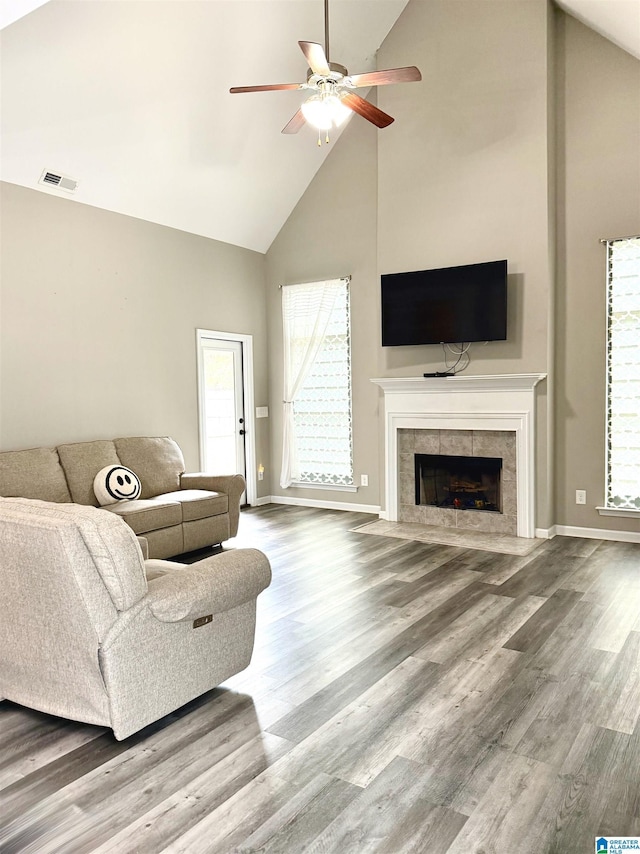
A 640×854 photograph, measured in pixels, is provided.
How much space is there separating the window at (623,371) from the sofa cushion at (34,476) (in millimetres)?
4513

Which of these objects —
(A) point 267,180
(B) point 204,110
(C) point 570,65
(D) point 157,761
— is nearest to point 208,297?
(A) point 267,180

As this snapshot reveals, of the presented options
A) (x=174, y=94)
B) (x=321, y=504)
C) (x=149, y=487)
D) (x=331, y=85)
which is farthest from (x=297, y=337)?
(x=331, y=85)

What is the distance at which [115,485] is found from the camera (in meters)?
4.98

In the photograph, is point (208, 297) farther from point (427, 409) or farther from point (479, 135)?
point (479, 135)

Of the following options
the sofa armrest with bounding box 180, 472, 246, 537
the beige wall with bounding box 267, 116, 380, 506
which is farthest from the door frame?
the sofa armrest with bounding box 180, 472, 246, 537

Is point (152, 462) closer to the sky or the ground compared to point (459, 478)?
closer to the sky

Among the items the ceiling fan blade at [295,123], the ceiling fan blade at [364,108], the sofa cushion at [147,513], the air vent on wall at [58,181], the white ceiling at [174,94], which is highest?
the white ceiling at [174,94]

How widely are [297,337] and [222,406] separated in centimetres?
117

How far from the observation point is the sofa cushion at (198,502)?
5113mm

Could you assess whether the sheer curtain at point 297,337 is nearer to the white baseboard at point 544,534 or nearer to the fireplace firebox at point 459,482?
the fireplace firebox at point 459,482

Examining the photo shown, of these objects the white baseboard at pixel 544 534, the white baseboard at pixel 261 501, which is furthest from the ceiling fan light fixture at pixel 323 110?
the white baseboard at pixel 261 501

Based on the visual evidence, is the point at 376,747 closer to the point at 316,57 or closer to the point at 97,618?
the point at 97,618

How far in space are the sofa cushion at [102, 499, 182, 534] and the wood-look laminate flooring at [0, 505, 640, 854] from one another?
1.26 m

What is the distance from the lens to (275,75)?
18.8 ft
